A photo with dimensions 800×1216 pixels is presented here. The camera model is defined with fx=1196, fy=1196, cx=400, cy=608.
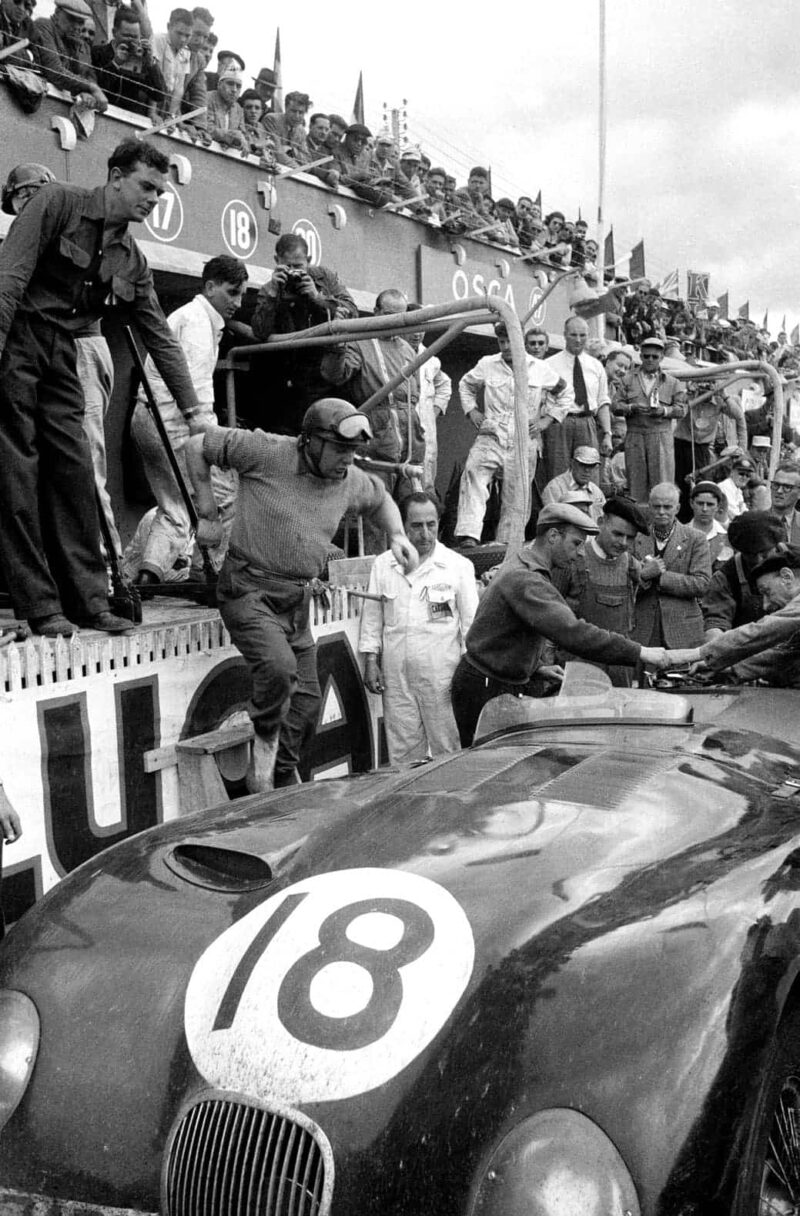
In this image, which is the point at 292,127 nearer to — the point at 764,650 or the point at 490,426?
the point at 490,426

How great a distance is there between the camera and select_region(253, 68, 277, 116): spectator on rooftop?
10.4 meters

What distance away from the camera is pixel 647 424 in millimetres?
10297

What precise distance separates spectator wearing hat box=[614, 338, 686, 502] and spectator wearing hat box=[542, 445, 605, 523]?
159cm

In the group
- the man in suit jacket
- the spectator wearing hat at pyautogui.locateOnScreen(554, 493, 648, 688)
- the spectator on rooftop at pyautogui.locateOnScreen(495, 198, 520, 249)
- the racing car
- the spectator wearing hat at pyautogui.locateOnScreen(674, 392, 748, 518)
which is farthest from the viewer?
the spectator on rooftop at pyautogui.locateOnScreen(495, 198, 520, 249)

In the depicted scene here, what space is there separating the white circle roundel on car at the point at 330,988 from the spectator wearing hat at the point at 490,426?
622cm

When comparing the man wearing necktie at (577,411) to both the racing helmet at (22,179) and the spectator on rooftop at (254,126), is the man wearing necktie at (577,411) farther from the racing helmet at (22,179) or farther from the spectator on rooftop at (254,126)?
the racing helmet at (22,179)

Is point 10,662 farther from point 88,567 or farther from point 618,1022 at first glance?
point 618,1022

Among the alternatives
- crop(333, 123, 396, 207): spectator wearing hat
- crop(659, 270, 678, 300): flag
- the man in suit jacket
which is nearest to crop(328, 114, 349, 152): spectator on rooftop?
crop(333, 123, 396, 207): spectator wearing hat

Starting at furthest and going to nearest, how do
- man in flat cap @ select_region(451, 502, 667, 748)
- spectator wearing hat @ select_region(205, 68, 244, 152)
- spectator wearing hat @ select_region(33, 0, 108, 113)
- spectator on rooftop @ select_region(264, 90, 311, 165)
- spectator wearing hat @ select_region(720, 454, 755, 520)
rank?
spectator wearing hat @ select_region(720, 454, 755, 520), spectator on rooftop @ select_region(264, 90, 311, 165), spectator wearing hat @ select_region(205, 68, 244, 152), spectator wearing hat @ select_region(33, 0, 108, 113), man in flat cap @ select_region(451, 502, 667, 748)

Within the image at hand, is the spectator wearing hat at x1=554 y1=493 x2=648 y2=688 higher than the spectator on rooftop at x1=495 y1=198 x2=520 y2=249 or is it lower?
lower

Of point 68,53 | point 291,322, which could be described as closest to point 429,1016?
point 291,322

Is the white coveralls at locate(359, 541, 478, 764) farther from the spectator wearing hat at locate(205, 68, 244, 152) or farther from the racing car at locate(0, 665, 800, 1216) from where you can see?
the spectator wearing hat at locate(205, 68, 244, 152)

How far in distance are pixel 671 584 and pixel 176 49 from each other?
19.0 feet

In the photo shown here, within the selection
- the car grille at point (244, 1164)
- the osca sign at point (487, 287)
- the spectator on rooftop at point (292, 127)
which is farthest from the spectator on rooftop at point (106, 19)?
the car grille at point (244, 1164)
